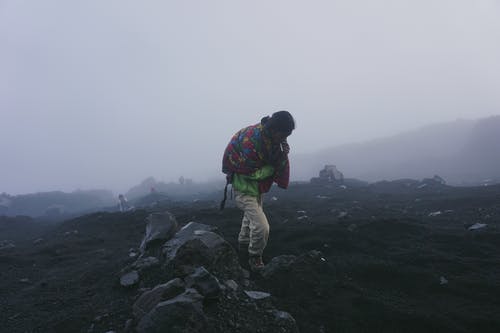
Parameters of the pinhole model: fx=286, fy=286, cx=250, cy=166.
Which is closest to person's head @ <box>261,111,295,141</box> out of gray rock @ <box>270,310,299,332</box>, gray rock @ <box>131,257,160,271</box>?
gray rock @ <box>270,310,299,332</box>

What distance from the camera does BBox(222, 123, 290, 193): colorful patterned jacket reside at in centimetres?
399

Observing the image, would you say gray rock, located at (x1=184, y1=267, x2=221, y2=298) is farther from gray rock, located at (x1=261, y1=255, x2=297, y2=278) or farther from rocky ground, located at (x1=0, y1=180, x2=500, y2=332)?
gray rock, located at (x1=261, y1=255, x2=297, y2=278)

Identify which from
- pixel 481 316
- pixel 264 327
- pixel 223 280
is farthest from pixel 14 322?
pixel 481 316

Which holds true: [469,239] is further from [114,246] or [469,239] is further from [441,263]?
[114,246]

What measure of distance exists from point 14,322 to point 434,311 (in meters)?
4.68

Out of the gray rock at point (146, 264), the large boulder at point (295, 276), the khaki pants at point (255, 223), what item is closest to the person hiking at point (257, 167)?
the khaki pants at point (255, 223)

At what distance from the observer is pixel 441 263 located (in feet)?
13.3

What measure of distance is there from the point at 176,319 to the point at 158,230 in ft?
10.4

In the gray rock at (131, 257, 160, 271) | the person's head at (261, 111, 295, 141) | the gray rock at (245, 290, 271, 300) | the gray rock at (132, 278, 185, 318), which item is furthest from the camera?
the gray rock at (131, 257, 160, 271)

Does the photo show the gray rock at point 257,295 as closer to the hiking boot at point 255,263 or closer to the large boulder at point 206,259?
the large boulder at point 206,259

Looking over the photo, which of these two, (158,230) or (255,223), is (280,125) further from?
(158,230)

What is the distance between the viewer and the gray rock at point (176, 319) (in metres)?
2.21

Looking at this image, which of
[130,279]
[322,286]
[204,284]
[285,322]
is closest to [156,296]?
[204,284]

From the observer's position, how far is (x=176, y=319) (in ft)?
7.29
